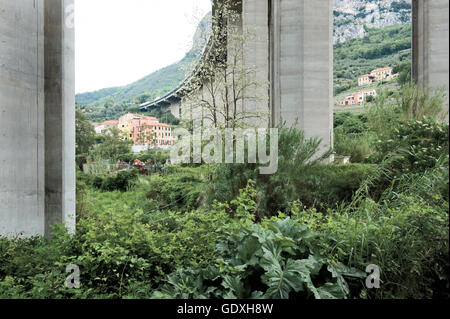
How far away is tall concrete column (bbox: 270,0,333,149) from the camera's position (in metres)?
5.00

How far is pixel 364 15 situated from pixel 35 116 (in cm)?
1333

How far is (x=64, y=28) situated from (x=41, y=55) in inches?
15.9

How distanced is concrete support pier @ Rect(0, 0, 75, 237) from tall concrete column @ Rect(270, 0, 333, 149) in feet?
11.1

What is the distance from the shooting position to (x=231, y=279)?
144 cm

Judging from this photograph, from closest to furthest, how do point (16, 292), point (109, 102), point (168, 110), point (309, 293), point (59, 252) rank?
point (309, 293)
point (16, 292)
point (59, 252)
point (168, 110)
point (109, 102)

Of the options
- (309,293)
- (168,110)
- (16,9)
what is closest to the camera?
(309,293)

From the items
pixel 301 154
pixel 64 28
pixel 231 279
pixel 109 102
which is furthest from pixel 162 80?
pixel 231 279

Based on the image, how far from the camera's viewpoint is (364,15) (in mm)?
12070

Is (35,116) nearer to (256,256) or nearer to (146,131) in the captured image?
(256,256)

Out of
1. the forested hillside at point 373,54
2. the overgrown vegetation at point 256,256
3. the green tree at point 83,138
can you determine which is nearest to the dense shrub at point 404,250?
the overgrown vegetation at point 256,256

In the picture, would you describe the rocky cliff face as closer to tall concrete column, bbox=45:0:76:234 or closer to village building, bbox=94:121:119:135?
village building, bbox=94:121:119:135

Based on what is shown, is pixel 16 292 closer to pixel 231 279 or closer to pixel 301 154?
pixel 231 279

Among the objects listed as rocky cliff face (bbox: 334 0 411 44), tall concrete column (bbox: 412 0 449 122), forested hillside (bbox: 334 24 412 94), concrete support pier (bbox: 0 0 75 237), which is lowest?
concrete support pier (bbox: 0 0 75 237)

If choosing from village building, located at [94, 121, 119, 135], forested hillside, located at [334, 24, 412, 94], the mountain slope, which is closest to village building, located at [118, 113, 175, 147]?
village building, located at [94, 121, 119, 135]
